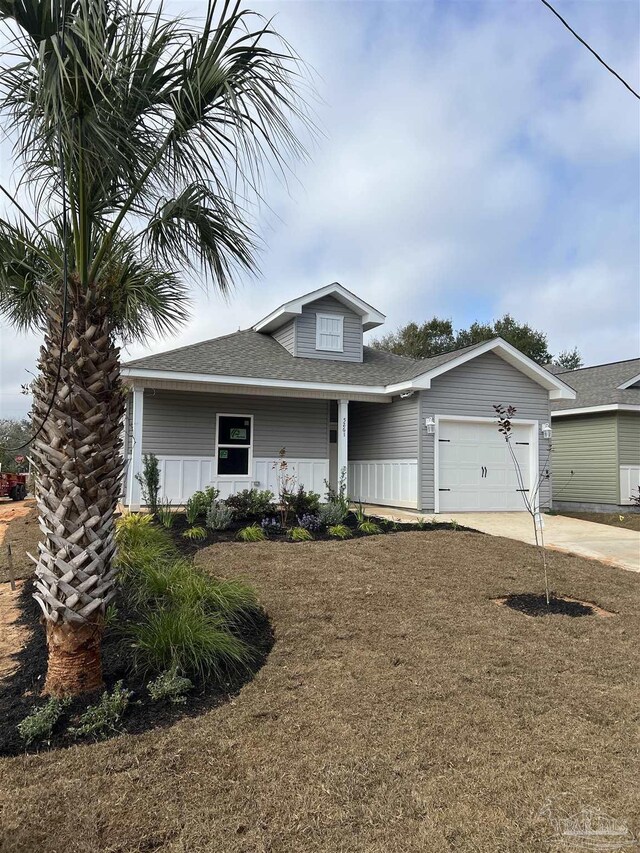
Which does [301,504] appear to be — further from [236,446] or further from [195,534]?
[236,446]

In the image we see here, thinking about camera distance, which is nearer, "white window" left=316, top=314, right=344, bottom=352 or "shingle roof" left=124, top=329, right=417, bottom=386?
"shingle roof" left=124, top=329, right=417, bottom=386

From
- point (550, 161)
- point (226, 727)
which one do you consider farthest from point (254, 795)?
point (550, 161)

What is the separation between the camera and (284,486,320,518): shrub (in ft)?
32.3

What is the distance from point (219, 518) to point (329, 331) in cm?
750

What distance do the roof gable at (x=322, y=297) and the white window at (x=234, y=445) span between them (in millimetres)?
3045

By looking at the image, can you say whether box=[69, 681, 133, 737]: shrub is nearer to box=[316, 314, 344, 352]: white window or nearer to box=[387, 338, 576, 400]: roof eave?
box=[387, 338, 576, 400]: roof eave

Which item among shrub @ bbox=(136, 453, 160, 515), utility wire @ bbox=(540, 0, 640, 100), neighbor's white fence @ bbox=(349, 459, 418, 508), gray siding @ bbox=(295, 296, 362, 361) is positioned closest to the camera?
utility wire @ bbox=(540, 0, 640, 100)

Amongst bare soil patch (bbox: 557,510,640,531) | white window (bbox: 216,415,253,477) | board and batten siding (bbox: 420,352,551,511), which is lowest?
bare soil patch (bbox: 557,510,640,531)

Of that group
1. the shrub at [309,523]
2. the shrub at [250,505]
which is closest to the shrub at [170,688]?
the shrub at [309,523]

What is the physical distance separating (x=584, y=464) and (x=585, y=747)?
14.6 m

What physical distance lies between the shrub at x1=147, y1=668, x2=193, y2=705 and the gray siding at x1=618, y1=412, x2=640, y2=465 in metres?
14.7

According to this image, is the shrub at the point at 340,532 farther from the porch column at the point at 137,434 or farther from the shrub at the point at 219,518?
the porch column at the point at 137,434

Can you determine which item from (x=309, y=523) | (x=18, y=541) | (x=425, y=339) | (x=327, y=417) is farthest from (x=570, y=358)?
(x=18, y=541)

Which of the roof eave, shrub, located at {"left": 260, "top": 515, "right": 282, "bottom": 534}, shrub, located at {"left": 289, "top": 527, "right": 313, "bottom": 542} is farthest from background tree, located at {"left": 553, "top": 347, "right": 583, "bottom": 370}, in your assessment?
shrub, located at {"left": 289, "top": 527, "right": 313, "bottom": 542}
